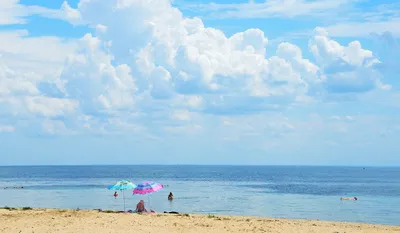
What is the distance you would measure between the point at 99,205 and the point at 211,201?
555 inches

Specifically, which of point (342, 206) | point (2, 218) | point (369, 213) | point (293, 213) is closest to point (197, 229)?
point (2, 218)

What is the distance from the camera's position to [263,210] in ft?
169

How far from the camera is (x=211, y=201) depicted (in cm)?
6138

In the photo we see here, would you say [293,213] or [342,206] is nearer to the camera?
[293,213]

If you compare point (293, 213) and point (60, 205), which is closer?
point (293, 213)

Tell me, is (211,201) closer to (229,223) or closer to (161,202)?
(161,202)

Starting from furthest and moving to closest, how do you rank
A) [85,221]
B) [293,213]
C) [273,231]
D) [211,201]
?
[211,201], [293,213], [85,221], [273,231]

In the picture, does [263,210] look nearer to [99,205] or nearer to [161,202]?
[161,202]

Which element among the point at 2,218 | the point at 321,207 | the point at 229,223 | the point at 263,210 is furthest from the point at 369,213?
the point at 2,218

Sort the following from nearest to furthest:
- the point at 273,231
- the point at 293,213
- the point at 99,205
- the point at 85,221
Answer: the point at 273,231 < the point at 85,221 < the point at 293,213 < the point at 99,205

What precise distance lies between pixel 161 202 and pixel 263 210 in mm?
12377

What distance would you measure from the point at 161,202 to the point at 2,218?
93.1 ft

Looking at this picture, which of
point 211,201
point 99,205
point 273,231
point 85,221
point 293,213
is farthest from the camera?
point 211,201

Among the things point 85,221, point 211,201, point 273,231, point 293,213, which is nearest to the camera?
point 273,231
